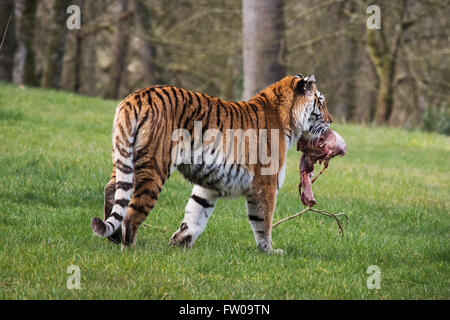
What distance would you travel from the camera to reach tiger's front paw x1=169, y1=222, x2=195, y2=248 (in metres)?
6.38

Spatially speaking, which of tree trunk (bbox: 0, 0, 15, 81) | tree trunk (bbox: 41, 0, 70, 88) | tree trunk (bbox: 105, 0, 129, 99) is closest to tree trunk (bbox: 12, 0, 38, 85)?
tree trunk (bbox: 41, 0, 70, 88)

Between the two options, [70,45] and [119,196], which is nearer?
[119,196]

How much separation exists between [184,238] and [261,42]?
9515mm

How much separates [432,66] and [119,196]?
67.5ft

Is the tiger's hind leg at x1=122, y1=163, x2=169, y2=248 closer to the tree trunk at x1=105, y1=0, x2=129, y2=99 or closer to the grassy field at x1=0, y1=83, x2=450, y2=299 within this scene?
the grassy field at x1=0, y1=83, x2=450, y2=299

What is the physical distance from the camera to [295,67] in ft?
79.9

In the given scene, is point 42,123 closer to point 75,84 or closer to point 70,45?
A: point 75,84

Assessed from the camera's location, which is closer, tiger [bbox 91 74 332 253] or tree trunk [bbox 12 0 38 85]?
tiger [bbox 91 74 332 253]

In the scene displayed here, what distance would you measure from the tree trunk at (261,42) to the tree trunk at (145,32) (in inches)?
283

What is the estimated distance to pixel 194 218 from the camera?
642 centimetres

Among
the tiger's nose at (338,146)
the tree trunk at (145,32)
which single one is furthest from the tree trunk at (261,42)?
the tiger's nose at (338,146)

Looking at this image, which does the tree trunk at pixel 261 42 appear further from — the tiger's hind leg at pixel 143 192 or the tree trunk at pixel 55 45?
the tiger's hind leg at pixel 143 192

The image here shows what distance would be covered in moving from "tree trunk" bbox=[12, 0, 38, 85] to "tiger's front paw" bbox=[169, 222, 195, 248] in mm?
14773
